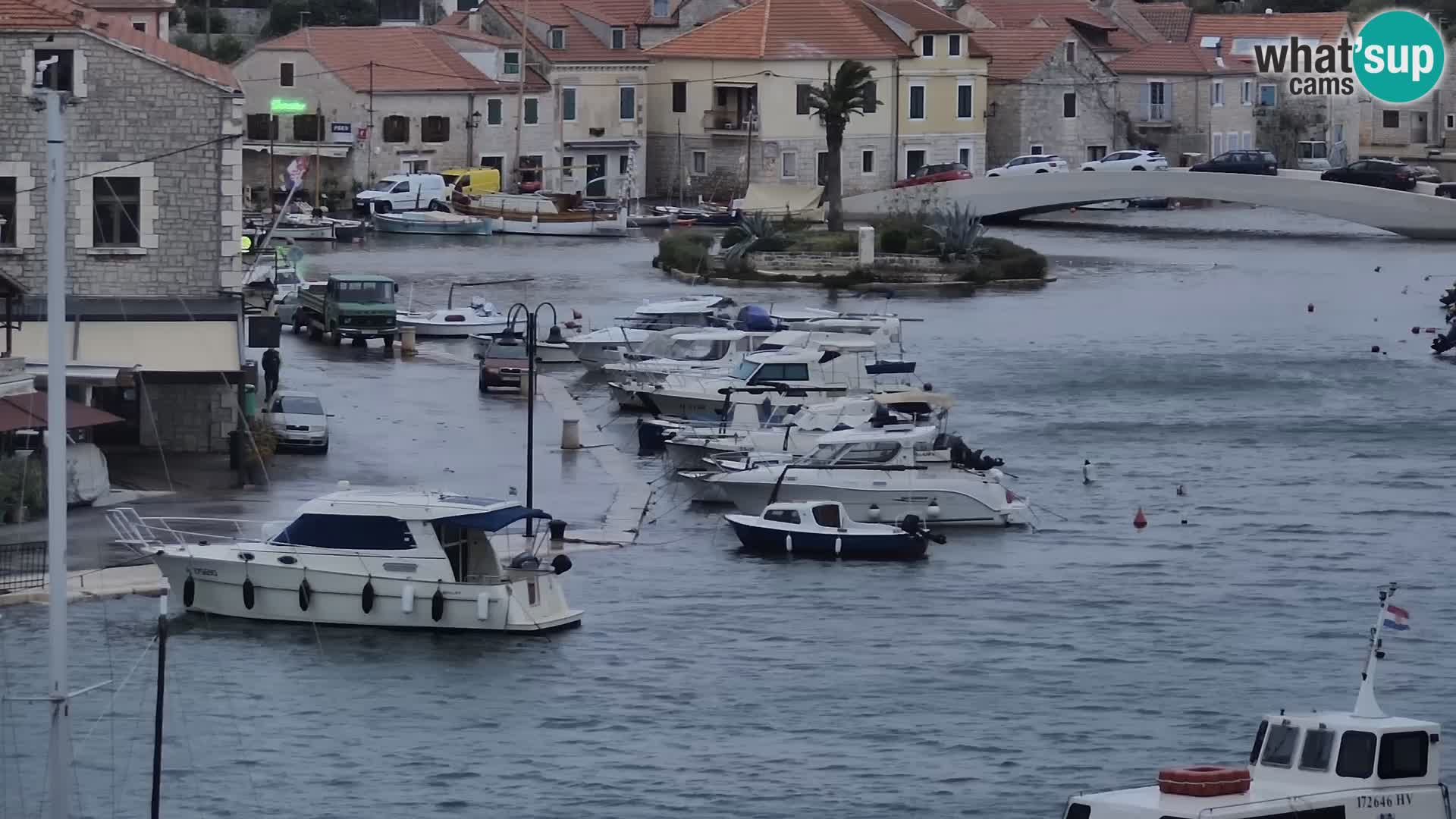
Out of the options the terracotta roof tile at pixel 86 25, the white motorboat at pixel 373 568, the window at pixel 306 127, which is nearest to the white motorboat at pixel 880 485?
the white motorboat at pixel 373 568

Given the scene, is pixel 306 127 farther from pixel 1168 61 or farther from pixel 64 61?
pixel 64 61

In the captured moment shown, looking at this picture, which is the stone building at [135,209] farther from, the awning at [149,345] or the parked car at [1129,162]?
the parked car at [1129,162]

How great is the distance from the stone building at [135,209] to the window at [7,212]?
0.10 feet

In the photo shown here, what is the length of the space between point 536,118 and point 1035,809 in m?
90.6

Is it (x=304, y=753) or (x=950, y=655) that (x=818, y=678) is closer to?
(x=950, y=655)

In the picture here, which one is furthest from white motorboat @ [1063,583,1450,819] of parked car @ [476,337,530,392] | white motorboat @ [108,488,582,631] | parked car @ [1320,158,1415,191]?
parked car @ [1320,158,1415,191]

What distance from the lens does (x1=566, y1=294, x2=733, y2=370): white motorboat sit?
2820 inches

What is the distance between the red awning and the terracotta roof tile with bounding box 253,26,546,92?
235ft

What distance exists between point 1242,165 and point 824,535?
7493 cm

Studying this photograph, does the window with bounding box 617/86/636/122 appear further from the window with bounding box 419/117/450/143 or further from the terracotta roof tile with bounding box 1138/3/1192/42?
the terracotta roof tile with bounding box 1138/3/1192/42

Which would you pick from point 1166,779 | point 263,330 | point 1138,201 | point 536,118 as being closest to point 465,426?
point 263,330

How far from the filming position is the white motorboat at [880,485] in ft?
172

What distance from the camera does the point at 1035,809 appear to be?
34406mm

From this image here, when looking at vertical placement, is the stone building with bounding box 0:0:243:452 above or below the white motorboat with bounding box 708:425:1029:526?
above
